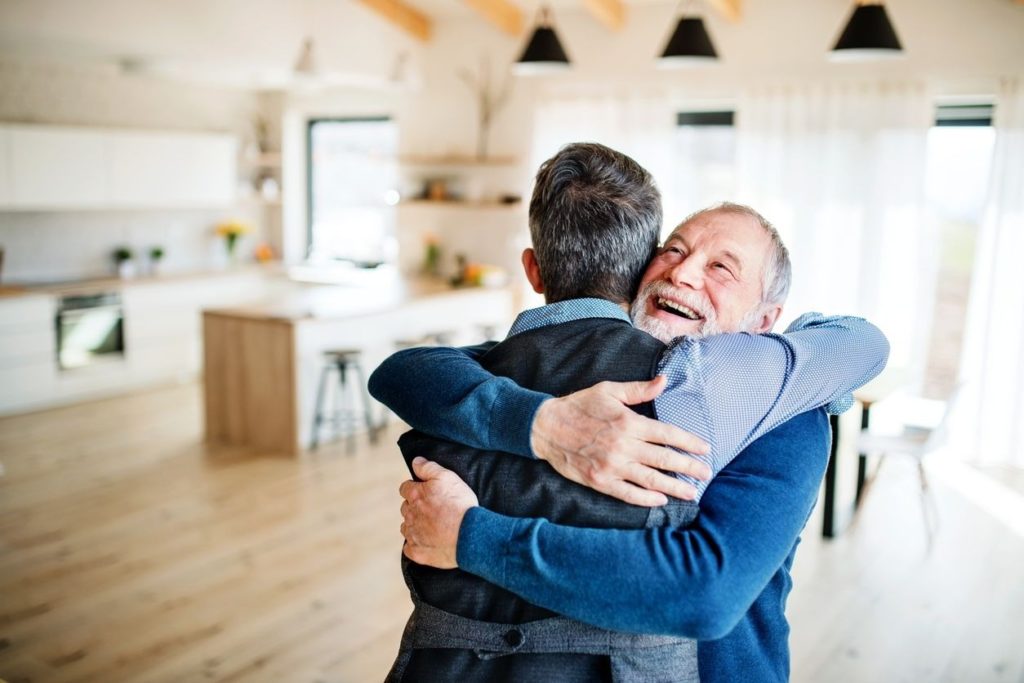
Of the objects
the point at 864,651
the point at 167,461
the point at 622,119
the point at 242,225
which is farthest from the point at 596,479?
the point at 242,225

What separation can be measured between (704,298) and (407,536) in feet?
1.87

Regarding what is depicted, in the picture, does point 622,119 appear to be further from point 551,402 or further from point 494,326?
point 551,402

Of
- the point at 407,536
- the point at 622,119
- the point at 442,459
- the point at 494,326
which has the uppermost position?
the point at 622,119

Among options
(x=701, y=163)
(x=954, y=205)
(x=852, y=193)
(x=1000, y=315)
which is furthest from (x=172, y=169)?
(x=1000, y=315)

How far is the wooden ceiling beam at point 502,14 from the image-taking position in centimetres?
721

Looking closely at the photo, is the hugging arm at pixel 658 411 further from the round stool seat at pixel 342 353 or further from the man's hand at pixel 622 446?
the round stool seat at pixel 342 353

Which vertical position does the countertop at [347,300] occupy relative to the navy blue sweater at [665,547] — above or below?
below

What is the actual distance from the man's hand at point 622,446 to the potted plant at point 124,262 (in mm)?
7326

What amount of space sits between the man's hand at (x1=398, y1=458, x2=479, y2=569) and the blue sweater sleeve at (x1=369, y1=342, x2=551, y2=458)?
0.06m

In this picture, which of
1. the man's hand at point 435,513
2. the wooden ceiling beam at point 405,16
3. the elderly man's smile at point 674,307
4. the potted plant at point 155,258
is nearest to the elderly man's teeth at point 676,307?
the elderly man's smile at point 674,307

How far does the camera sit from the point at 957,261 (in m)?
6.78

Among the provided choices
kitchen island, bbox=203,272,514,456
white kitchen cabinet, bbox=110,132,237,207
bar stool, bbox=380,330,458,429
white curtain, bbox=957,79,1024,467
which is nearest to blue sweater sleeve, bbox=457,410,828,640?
kitchen island, bbox=203,272,514,456

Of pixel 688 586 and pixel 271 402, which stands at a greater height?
pixel 688 586

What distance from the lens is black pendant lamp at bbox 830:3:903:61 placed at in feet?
13.7
